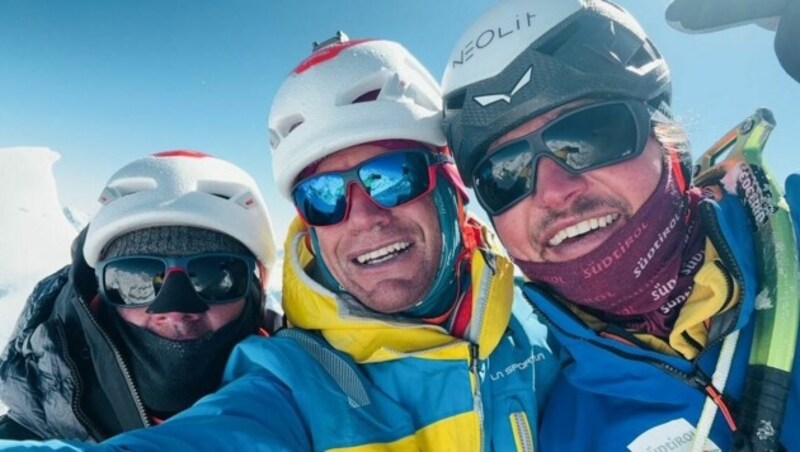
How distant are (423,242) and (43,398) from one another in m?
2.39

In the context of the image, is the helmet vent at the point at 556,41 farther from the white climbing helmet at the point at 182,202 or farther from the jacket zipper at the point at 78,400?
the jacket zipper at the point at 78,400

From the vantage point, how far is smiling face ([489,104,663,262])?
7.57 feet

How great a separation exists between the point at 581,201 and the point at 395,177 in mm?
1138

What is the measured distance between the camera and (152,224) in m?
3.50

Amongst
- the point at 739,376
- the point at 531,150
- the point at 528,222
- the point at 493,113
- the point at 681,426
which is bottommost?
the point at 681,426

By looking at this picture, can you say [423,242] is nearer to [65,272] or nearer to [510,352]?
[510,352]

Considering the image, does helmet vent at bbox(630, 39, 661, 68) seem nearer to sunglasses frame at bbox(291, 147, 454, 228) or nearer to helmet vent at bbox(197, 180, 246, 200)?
sunglasses frame at bbox(291, 147, 454, 228)

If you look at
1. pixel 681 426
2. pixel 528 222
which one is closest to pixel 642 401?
pixel 681 426

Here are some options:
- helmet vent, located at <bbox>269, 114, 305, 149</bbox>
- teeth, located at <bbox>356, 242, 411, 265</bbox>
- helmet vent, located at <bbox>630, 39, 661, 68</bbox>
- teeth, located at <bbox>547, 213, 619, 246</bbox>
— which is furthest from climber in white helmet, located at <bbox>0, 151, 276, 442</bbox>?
helmet vent, located at <bbox>630, 39, 661, 68</bbox>

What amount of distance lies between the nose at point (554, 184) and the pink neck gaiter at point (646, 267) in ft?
0.87

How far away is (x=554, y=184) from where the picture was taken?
237 centimetres

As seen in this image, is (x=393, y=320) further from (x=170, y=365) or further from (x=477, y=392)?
(x=170, y=365)

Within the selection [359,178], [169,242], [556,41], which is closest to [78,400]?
[169,242]

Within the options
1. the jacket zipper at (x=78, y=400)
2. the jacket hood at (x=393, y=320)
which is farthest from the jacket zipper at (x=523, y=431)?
the jacket zipper at (x=78, y=400)
